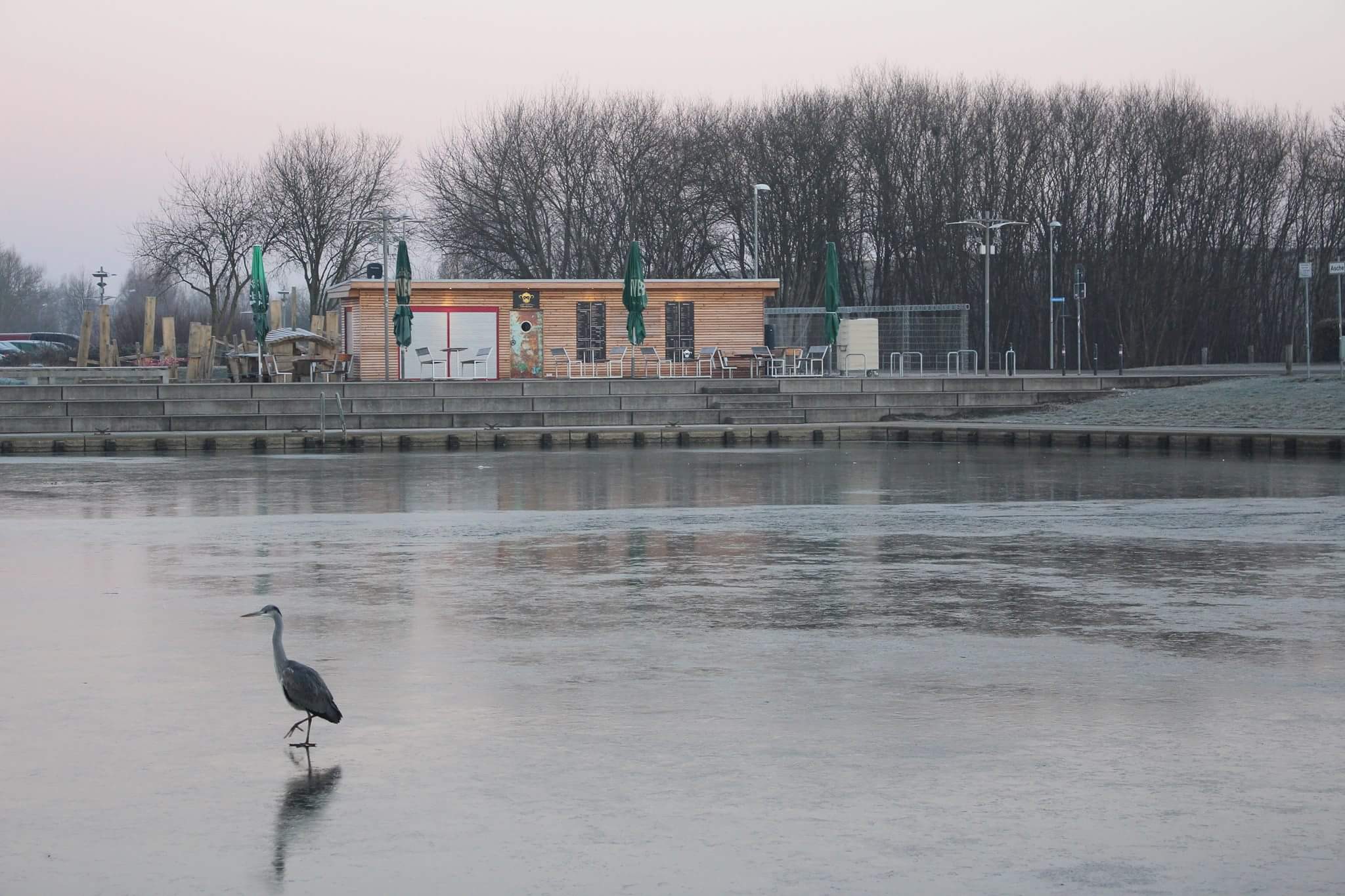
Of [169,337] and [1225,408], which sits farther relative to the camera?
[169,337]

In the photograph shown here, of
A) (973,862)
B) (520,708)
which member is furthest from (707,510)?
(973,862)

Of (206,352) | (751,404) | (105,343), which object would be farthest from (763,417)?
(105,343)

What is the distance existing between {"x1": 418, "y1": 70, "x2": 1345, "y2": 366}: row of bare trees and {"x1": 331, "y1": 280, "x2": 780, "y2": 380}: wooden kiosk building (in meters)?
21.5

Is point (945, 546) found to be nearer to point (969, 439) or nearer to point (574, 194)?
point (969, 439)

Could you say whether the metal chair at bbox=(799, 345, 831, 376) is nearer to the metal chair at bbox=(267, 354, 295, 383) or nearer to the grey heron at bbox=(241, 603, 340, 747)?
the metal chair at bbox=(267, 354, 295, 383)

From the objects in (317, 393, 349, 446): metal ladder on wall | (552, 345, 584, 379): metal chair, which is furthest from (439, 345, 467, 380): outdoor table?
(317, 393, 349, 446): metal ladder on wall

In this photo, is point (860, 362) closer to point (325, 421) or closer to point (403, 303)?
point (403, 303)

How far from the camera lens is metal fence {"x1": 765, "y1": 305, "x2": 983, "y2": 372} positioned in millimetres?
49312

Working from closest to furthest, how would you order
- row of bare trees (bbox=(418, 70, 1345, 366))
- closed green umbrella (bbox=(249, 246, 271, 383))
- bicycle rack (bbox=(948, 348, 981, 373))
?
closed green umbrella (bbox=(249, 246, 271, 383)), bicycle rack (bbox=(948, 348, 981, 373)), row of bare trees (bbox=(418, 70, 1345, 366))

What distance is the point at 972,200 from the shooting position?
217ft

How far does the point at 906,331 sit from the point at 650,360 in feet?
34.9

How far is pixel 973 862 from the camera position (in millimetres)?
5297

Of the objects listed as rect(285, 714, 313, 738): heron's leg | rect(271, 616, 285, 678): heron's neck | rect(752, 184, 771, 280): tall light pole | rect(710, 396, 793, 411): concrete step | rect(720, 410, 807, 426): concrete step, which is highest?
rect(752, 184, 771, 280): tall light pole

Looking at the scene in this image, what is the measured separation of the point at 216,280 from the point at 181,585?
50429mm
